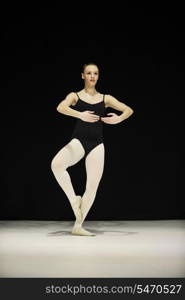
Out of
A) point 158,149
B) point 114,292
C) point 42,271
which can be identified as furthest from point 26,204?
point 114,292

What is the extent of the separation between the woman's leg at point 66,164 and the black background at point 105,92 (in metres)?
0.83

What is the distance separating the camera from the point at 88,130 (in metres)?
4.55

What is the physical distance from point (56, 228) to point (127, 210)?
76 centimetres

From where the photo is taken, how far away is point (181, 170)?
5.34 m

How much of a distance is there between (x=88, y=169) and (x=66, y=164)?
16cm

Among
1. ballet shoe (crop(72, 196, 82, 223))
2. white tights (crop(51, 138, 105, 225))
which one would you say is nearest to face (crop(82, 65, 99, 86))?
white tights (crop(51, 138, 105, 225))

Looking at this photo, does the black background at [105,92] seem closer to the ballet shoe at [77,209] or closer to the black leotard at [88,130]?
the black leotard at [88,130]

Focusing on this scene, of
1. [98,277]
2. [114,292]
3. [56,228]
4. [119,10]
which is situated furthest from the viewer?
[119,10]

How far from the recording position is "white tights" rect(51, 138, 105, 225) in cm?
445

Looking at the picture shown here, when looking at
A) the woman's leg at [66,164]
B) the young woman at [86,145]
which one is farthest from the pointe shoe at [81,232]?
the woman's leg at [66,164]

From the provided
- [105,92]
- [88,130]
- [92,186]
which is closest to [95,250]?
[92,186]

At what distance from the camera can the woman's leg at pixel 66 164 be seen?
14.6 ft

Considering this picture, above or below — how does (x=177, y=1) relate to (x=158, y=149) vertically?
above

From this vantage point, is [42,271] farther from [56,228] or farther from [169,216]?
[169,216]
